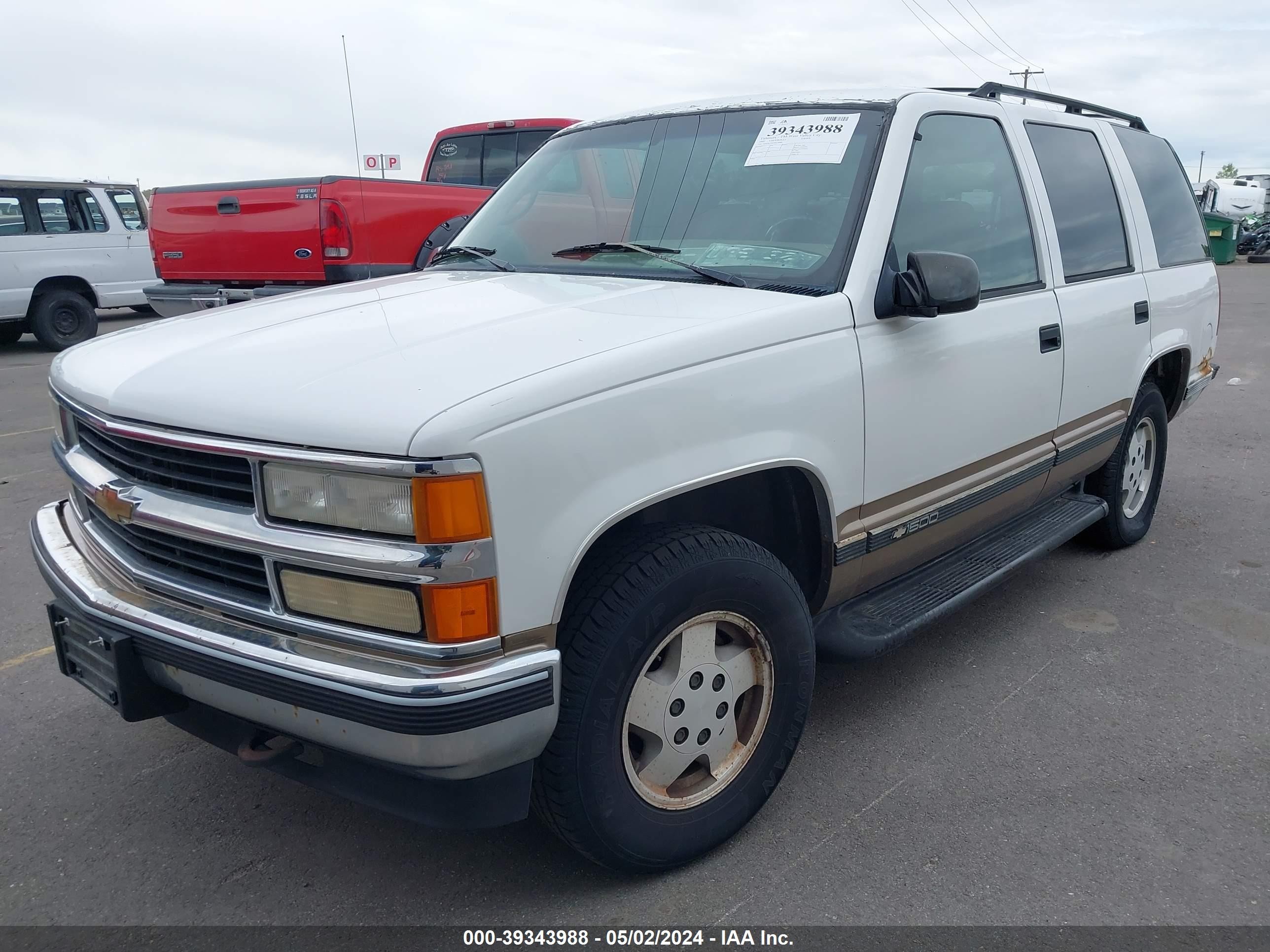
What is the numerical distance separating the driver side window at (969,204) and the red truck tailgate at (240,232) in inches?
240

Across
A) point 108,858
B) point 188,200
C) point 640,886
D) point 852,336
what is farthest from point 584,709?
point 188,200

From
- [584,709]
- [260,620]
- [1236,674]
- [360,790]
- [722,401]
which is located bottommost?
[1236,674]

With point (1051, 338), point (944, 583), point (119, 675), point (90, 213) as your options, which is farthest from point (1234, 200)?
point (119, 675)

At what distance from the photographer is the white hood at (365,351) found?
1971 millimetres

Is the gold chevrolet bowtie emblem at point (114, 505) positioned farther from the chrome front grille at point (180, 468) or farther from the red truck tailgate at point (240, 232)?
the red truck tailgate at point (240, 232)

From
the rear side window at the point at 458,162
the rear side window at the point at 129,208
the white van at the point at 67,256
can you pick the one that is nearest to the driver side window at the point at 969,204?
the rear side window at the point at 458,162

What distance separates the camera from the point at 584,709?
2135mm

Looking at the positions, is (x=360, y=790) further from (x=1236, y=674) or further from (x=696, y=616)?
(x=1236, y=674)

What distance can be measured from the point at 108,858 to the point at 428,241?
252 inches

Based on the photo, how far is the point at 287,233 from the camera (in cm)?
831

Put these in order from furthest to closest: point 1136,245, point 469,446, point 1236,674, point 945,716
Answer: point 1136,245, point 1236,674, point 945,716, point 469,446

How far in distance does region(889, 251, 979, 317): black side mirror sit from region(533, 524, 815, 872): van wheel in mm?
799

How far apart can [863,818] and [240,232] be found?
7687 mm

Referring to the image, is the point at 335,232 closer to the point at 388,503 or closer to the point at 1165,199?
the point at 1165,199
